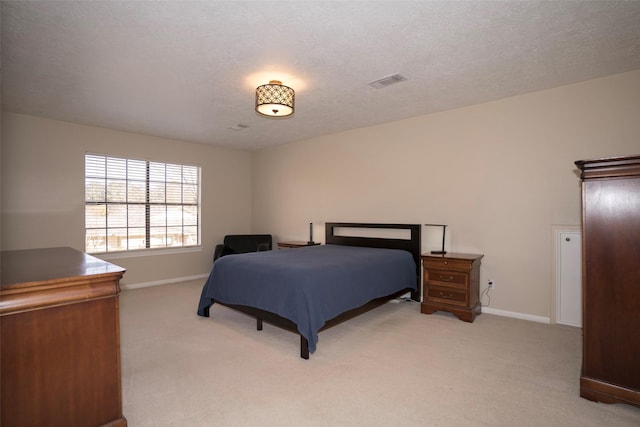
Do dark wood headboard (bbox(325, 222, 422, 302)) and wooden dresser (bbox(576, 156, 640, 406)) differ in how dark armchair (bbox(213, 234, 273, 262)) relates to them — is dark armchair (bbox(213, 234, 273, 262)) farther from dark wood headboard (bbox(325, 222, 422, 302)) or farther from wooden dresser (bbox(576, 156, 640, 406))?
wooden dresser (bbox(576, 156, 640, 406))

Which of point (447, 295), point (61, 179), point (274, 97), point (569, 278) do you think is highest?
point (274, 97)

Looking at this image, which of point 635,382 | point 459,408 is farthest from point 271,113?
point 635,382

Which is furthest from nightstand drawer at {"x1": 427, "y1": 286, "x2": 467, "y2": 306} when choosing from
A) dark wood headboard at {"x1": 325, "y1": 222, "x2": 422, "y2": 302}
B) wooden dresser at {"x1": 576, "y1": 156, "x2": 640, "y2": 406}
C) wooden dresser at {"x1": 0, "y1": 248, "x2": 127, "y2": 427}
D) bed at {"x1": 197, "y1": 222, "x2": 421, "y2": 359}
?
wooden dresser at {"x1": 0, "y1": 248, "x2": 127, "y2": 427}

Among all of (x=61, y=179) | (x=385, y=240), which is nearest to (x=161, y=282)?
(x=61, y=179)

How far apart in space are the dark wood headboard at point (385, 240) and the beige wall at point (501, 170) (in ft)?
0.43

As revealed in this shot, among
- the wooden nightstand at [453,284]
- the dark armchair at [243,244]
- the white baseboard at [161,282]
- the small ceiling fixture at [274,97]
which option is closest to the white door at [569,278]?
the wooden nightstand at [453,284]

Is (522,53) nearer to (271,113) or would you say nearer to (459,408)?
(271,113)

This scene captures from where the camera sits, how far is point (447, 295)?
12.5 ft

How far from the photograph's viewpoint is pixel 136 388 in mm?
2287

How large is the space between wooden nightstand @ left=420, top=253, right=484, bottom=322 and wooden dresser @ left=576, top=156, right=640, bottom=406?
5.06ft

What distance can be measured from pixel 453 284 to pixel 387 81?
2334 mm

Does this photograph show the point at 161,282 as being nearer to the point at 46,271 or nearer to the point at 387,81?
the point at 46,271

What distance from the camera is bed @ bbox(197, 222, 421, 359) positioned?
281 centimetres

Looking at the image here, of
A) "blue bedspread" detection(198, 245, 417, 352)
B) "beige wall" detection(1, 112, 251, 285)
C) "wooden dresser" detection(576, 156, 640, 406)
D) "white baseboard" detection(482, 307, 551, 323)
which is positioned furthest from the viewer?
"beige wall" detection(1, 112, 251, 285)
